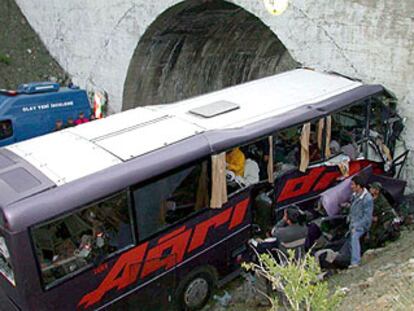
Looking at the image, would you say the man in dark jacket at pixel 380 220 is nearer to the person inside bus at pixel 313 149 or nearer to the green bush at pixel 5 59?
the person inside bus at pixel 313 149

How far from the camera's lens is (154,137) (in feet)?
22.2

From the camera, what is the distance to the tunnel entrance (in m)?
13.5

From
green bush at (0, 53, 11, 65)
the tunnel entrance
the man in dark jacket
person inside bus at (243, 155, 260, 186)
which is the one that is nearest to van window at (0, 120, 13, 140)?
the tunnel entrance

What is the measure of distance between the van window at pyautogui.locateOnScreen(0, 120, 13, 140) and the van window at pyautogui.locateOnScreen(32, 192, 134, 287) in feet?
23.6

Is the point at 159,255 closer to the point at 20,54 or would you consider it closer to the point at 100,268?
the point at 100,268

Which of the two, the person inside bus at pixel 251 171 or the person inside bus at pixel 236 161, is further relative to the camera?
the person inside bus at pixel 251 171

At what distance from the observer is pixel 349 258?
753 cm

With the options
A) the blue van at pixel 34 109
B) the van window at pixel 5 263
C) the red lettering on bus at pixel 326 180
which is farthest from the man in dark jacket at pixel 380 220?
the blue van at pixel 34 109

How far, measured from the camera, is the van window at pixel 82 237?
5523mm

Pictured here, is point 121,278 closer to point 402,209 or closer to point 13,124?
point 402,209

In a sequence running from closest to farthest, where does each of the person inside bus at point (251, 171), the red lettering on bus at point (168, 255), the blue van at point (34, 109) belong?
the red lettering on bus at point (168, 255) < the person inside bus at point (251, 171) < the blue van at point (34, 109)

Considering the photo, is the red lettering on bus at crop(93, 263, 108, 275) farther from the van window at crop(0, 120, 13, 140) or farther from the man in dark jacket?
the van window at crop(0, 120, 13, 140)

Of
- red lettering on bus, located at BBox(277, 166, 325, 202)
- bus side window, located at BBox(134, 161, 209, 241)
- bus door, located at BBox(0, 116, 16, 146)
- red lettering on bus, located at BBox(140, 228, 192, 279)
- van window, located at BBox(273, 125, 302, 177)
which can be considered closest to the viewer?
bus side window, located at BBox(134, 161, 209, 241)

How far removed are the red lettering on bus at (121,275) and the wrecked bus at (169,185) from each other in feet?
0.05
